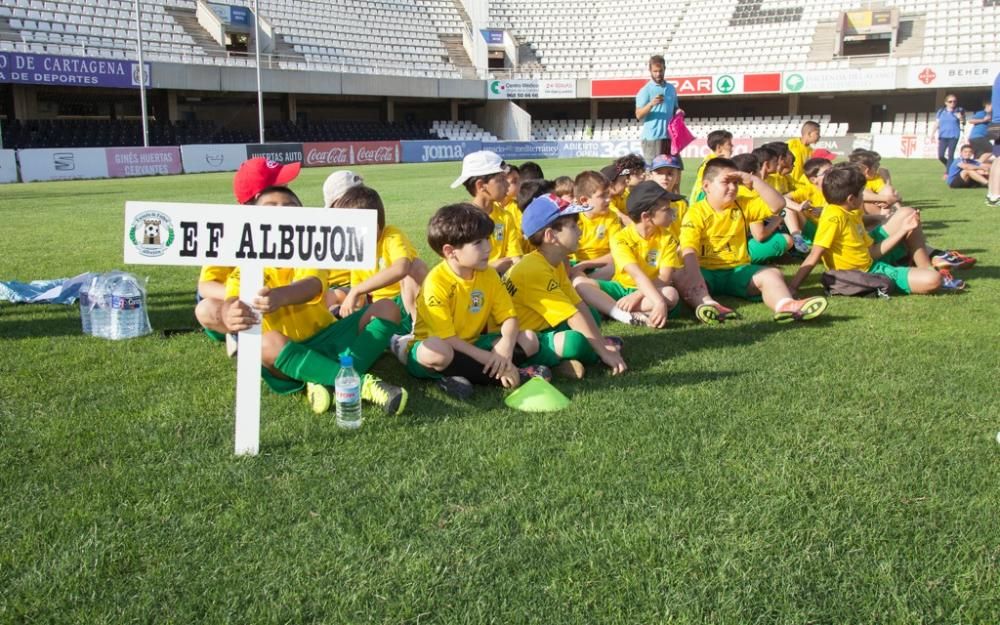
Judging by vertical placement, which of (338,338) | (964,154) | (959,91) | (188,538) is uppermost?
(959,91)

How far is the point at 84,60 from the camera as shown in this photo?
26.8 m

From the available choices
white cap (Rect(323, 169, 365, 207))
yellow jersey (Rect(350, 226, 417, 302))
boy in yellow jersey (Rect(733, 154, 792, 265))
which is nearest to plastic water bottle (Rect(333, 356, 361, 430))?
yellow jersey (Rect(350, 226, 417, 302))

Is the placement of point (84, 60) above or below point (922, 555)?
above

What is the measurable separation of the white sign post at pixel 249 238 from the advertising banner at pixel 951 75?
36.2 meters

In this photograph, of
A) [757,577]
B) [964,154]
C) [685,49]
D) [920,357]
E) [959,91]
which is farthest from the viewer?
[685,49]

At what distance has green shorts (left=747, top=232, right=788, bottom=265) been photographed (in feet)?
25.2

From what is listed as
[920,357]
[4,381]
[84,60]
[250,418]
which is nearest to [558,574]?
[250,418]

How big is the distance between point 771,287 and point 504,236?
6.72 feet

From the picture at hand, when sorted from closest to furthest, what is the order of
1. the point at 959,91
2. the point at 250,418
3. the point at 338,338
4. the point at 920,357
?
the point at 250,418 < the point at 338,338 < the point at 920,357 < the point at 959,91

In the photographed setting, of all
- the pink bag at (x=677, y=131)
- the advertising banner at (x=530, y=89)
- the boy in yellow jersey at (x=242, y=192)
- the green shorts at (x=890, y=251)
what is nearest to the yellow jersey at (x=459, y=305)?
the boy in yellow jersey at (x=242, y=192)

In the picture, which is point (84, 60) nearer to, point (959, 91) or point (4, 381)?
point (4, 381)

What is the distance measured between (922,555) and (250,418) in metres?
2.40

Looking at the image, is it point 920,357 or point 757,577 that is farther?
point 920,357

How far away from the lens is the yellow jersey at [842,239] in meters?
6.20
